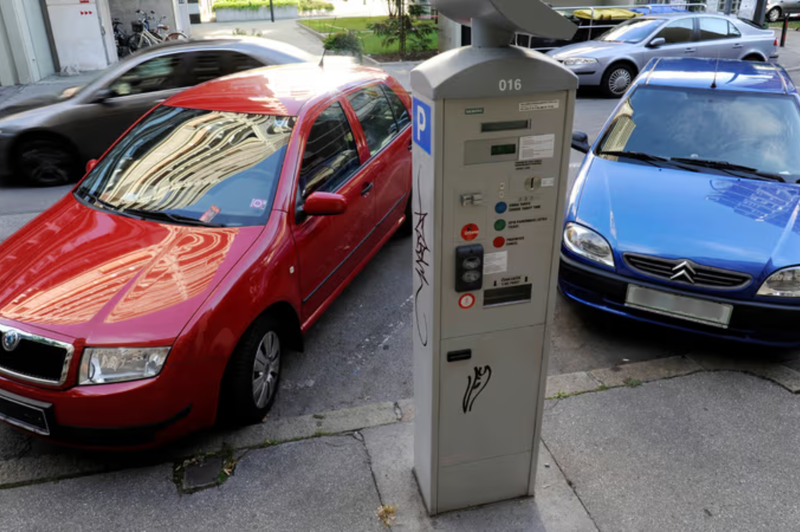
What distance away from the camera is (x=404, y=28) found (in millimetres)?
16734

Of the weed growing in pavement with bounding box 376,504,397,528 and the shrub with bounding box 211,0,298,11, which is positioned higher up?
the shrub with bounding box 211,0,298,11

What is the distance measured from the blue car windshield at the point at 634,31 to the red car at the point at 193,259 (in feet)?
30.4

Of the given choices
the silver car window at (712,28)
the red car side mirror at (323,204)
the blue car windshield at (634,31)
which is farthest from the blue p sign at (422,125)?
the silver car window at (712,28)

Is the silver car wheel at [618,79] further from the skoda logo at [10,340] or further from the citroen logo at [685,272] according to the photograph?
the skoda logo at [10,340]

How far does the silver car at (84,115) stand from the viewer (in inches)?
276

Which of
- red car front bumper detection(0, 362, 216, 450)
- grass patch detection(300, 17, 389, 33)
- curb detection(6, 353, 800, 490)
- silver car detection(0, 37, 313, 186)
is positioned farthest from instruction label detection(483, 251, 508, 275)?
grass patch detection(300, 17, 389, 33)

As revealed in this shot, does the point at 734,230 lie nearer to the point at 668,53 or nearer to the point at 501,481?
the point at 501,481

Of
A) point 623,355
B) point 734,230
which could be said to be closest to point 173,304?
point 623,355

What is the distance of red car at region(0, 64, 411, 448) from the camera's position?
2.84 m

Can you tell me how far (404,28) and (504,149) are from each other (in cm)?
1565

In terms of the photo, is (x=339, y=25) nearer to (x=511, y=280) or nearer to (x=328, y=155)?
(x=328, y=155)

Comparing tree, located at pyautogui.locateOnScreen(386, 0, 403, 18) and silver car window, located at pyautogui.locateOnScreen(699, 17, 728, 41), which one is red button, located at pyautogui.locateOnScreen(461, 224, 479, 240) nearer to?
silver car window, located at pyautogui.locateOnScreen(699, 17, 728, 41)

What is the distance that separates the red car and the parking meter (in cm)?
107

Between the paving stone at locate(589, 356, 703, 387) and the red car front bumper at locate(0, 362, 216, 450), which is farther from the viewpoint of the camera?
the paving stone at locate(589, 356, 703, 387)
